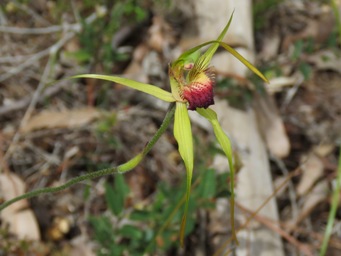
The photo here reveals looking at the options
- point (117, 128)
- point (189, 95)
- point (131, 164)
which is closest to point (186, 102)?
point (189, 95)

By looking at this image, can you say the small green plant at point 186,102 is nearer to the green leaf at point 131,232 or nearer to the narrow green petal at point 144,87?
the narrow green petal at point 144,87

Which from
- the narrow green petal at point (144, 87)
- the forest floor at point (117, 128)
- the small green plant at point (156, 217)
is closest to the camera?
the narrow green petal at point (144, 87)

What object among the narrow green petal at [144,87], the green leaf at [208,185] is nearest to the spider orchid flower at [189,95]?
the narrow green petal at [144,87]

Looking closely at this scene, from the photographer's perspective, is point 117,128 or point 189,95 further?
point 117,128

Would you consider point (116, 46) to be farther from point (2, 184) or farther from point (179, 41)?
point (2, 184)

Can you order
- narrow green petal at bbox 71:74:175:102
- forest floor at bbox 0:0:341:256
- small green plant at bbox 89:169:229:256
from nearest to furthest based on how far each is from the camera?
narrow green petal at bbox 71:74:175:102 < small green plant at bbox 89:169:229:256 < forest floor at bbox 0:0:341:256

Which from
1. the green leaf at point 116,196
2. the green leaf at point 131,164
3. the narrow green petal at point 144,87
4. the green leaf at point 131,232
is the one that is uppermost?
the narrow green petal at point 144,87

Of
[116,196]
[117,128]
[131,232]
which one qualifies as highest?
[117,128]

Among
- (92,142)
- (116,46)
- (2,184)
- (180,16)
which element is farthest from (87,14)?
(2,184)

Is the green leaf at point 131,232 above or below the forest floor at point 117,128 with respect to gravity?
below

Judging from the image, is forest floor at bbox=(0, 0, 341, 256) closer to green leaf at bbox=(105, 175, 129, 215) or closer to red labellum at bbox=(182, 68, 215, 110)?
green leaf at bbox=(105, 175, 129, 215)

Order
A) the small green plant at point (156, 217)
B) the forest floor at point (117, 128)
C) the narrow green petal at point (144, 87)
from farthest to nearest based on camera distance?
the forest floor at point (117, 128) → the small green plant at point (156, 217) → the narrow green petal at point (144, 87)

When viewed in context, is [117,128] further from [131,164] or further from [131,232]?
[131,164]

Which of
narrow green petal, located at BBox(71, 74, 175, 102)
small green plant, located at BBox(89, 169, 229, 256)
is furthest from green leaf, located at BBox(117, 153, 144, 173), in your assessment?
small green plant, located at BBox(89, 169, 229, 256)
